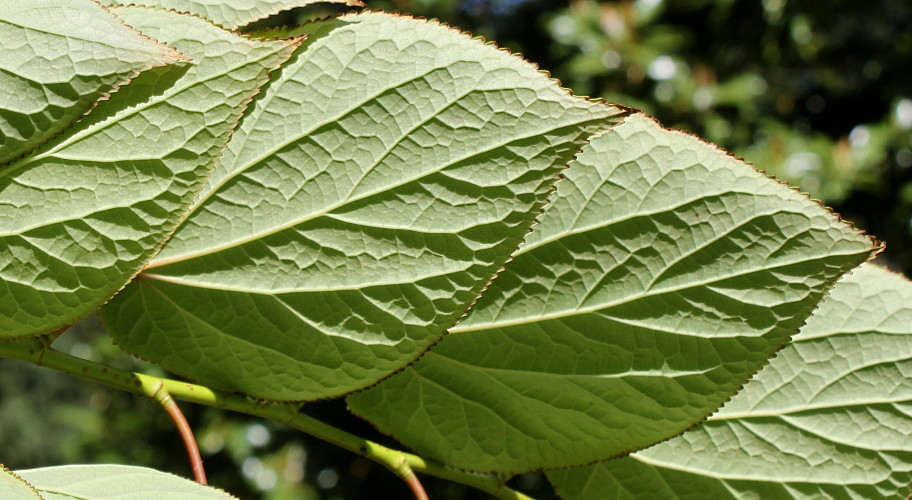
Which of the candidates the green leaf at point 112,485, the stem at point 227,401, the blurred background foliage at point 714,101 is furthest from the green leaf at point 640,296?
A: the blurred background foliage at point 714,101

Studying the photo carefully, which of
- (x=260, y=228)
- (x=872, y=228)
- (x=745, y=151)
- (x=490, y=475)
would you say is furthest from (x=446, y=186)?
(x=872, y=228)

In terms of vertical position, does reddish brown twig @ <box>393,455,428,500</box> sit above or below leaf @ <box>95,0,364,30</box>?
below

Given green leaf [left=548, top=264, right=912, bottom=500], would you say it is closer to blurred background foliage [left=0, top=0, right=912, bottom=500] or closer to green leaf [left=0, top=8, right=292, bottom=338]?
green leaf [left=0, top=8, right=292, bottom=338]

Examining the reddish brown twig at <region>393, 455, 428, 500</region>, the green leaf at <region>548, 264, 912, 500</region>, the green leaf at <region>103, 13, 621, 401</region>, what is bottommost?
the reddish brown twig at <region>393, 455, 428, 500</region>

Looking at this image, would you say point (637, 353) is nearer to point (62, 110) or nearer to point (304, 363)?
point (304, 363)

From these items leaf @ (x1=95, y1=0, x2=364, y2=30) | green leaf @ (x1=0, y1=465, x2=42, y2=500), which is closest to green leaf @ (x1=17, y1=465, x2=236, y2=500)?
green leaf @ (x1=0, y1=465, x2=42, y2=500)

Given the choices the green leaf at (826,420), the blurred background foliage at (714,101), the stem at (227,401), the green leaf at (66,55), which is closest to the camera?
the green leaf at (66,55)

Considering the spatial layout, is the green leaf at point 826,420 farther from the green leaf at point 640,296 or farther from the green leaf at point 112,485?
the green leaf at point 112,485
